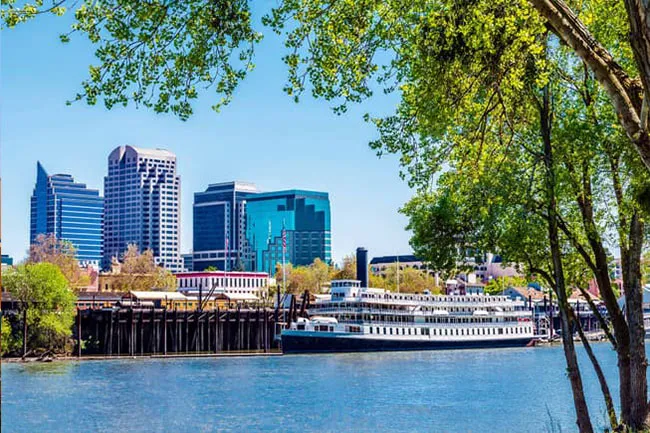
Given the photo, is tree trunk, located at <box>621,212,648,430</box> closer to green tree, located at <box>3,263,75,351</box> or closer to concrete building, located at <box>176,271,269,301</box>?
green tree, located at <box>3,263,75,351</box>

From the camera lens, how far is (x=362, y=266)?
112688 millimetres

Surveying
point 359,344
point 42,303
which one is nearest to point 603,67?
point 42,303

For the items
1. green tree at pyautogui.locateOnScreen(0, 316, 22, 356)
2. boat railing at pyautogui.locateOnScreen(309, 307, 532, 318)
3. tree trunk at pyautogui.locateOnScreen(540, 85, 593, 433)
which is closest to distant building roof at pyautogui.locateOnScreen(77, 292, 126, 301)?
green tree at pyautogui.locateOnScreen(0, 316, 22, 356)

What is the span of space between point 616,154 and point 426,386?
42.2 metres

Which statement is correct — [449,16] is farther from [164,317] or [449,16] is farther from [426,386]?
[164,317]

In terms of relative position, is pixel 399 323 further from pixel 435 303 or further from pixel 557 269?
pixel 557 269

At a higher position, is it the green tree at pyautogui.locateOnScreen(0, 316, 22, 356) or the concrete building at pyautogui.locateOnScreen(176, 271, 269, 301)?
the concrete building at pyautogui.locateOnScreen(176, 271, 269, 301)

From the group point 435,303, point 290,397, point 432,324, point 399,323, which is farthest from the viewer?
point 435,303

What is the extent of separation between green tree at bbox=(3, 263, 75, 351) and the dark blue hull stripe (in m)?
23.4

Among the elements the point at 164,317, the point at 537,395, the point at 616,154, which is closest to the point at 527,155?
the point at 616,154

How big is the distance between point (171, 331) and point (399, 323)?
86.2 feet

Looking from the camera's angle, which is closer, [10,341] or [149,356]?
[10,341]

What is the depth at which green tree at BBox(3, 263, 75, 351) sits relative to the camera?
78806mm

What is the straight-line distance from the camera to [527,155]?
17.5 metres
